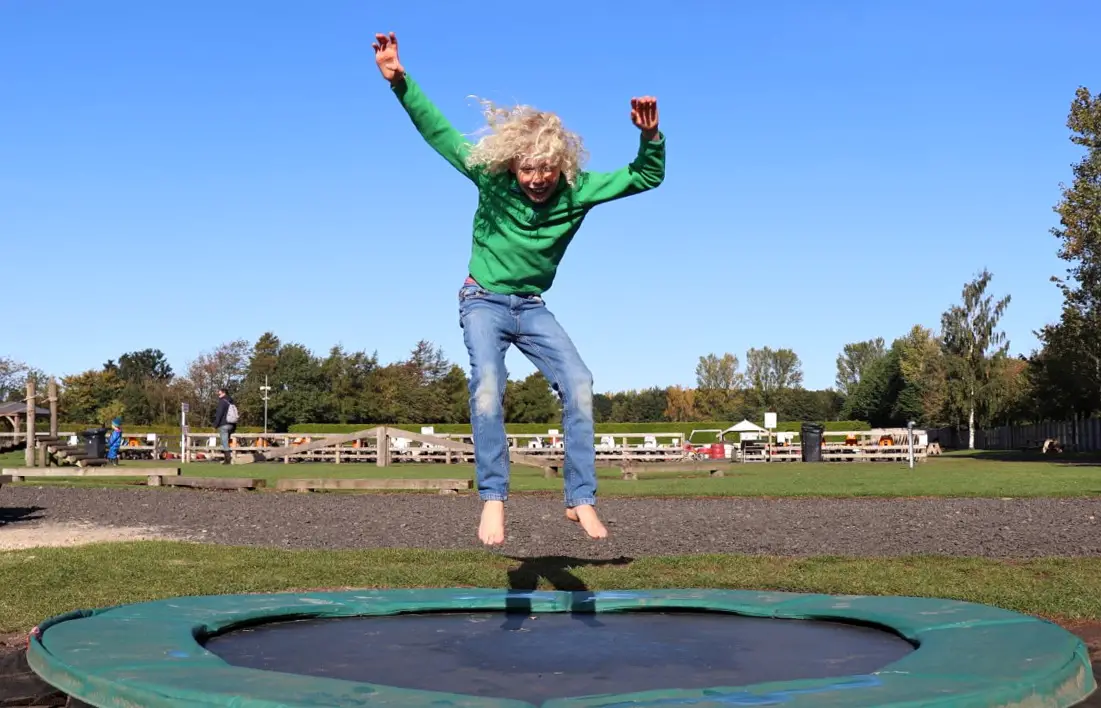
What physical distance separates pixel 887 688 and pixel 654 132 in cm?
211

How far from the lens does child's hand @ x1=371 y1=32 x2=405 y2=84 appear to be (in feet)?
12.1

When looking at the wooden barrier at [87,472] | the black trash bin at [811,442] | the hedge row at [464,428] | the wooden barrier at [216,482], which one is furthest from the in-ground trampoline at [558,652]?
the hedge row at [464,428]

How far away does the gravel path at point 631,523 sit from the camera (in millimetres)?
7180

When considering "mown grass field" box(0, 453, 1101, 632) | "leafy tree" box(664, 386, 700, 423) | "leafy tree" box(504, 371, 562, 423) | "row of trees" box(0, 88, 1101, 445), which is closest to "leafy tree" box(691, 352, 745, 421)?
"leafy tree" box(664, 386, 700, 423)

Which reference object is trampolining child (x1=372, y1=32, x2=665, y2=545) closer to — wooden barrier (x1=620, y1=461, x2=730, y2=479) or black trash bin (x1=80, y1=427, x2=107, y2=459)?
wooden barrier (x1=620, y1=461, x2=730, y2=479)

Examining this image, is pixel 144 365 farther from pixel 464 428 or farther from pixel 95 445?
pixel 95 445

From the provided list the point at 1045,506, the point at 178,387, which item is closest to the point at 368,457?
the point at 1045,506

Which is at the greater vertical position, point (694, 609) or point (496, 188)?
point (496, 188)

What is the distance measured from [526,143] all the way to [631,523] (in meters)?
5.76

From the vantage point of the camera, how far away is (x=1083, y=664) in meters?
2.38

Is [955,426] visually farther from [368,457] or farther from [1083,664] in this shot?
[1083,664]

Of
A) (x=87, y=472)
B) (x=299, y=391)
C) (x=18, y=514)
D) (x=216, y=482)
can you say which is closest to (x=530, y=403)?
(x=299, y=391)

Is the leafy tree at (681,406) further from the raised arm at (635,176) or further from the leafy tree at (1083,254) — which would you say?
the raised arm at (635,176)

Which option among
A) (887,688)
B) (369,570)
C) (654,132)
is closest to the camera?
(887,688)
